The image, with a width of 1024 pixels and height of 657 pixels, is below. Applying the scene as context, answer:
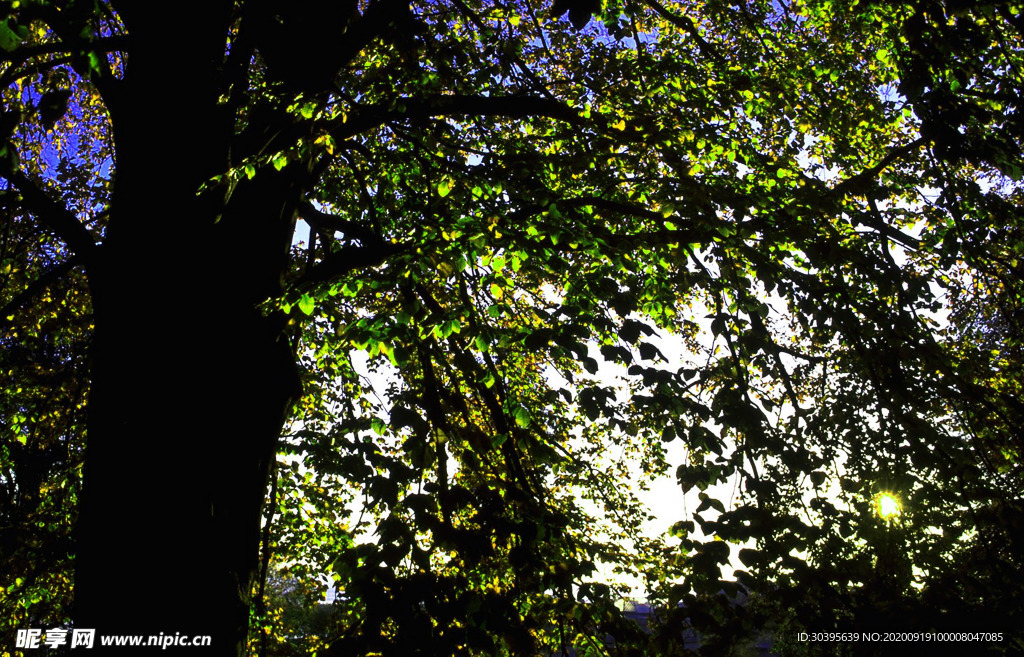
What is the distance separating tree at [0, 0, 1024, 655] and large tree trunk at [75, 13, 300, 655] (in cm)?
2

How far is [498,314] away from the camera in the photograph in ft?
13.1

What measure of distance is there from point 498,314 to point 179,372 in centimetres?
203

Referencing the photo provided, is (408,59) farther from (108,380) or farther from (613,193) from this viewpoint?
(108,380)

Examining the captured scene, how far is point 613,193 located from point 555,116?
1.42m

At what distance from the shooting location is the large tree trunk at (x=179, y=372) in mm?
3285

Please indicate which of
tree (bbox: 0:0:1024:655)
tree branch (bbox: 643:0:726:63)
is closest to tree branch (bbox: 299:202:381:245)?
tree (bbox: 0:0:1024:655)

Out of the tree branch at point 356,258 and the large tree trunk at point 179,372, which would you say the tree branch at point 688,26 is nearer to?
the tree branch at point 356,258

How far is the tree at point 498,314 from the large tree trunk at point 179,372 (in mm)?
20

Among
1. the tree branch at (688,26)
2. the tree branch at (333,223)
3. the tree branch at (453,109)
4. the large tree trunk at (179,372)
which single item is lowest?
the large tree trunk at (179,372)

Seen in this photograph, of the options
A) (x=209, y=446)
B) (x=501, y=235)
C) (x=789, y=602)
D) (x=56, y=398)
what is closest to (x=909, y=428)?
(x=789, y=602)

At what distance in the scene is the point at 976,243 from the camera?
5977 millimetres

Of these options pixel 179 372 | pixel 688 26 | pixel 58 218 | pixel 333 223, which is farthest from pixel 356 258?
pixel 688 26

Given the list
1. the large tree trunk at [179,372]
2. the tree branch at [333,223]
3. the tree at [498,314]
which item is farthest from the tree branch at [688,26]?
the large tree trunk at [179,372]

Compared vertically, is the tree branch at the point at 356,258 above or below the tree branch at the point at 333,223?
below
